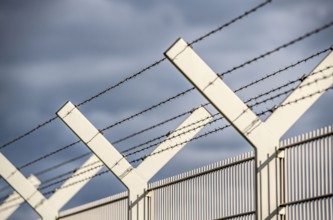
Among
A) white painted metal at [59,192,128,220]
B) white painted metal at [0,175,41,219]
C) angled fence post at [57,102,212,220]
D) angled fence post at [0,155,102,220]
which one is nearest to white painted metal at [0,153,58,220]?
angled fence post at [0,155,102,220]

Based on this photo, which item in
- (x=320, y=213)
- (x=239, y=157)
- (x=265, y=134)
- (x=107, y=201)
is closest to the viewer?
(x=320, y=213)

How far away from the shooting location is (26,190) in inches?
875

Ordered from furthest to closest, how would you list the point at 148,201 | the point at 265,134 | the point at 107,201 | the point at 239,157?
the point at 107,201
the point at 148,201
the point at 239,157
the point at 265,134

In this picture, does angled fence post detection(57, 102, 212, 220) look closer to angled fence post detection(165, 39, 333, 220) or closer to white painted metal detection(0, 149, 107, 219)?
white painted metal detection(0, 149, 107, 219)

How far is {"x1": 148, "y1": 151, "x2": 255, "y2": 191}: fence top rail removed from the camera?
15.5 meters

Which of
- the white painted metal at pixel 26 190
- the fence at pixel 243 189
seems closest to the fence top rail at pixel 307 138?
the fence at pixel 243 189

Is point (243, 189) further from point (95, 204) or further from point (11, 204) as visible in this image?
point (11, 204)

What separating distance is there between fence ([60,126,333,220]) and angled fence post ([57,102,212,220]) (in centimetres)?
28

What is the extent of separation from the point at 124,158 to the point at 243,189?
334 cm

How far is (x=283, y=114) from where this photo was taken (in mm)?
14391

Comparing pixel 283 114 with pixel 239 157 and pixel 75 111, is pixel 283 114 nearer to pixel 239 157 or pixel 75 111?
pixel 239 157

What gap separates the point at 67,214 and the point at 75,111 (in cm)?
461

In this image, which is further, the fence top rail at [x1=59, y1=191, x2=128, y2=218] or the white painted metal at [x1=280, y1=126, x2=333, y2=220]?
the fence top rail at [x1=59, y1=191, x2=128, y2=218]

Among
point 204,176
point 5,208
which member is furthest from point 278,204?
point 5,208
